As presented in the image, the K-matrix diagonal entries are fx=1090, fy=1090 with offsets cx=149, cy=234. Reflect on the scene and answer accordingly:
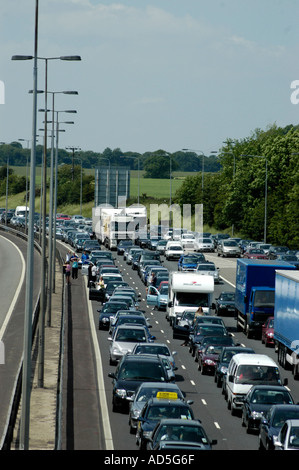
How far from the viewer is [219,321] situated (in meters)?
45.1

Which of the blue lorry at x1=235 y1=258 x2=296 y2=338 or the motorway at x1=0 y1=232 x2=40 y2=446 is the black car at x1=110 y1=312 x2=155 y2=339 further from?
the blue lorry at x1=235 y1=258 x2=296 y2=338

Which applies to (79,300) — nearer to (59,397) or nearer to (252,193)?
(59,397)

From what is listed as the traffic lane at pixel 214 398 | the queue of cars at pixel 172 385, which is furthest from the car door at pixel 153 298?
the queue of cars at pixel 172 385

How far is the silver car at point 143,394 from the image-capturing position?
26.8 metres

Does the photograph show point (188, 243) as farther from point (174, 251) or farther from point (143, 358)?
point (143, 358)

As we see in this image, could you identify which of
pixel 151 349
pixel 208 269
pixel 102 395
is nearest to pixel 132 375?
pixel 102 395

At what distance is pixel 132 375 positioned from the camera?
30469 mm

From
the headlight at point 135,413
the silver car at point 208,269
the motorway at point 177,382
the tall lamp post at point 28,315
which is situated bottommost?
the motorway at point 177,382

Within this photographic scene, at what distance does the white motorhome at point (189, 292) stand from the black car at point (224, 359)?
43.9 feet

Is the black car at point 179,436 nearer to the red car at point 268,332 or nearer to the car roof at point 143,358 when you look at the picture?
the car roof at point 143,358

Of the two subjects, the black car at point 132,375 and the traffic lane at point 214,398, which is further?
the black car at point 132,375

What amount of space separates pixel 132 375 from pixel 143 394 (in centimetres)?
310

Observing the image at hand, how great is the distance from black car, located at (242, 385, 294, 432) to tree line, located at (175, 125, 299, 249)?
6473 cm
